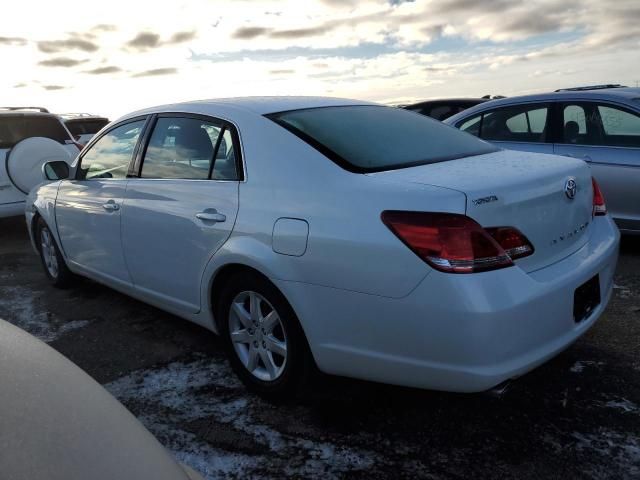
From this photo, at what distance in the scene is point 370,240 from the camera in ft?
7.65

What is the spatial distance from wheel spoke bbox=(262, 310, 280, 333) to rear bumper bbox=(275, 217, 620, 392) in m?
0.23

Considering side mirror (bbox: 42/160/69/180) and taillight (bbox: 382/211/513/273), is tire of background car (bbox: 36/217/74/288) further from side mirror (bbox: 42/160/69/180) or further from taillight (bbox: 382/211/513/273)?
taillight (bbox: 382/211/513/273)

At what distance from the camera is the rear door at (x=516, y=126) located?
5.71 meters

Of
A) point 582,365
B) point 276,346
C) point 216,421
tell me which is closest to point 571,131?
point 582,365

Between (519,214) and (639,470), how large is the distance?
108 centimetres

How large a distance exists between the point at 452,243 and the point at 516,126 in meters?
4.18

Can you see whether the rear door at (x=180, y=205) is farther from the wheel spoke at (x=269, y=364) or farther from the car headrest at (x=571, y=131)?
the car headrest at (x=571, y=131)

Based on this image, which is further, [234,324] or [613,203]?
[613,203]

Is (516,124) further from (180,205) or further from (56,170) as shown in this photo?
(56,170)

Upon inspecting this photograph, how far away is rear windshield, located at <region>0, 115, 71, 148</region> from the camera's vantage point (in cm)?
750

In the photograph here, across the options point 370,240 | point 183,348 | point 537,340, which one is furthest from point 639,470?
point 183,348

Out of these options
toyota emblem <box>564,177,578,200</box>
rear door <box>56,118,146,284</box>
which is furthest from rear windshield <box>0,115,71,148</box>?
toyota emblem <box>564,177,578,200</box>

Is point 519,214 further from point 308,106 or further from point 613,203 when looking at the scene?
point 613,203

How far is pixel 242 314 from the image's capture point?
3.01 metres
